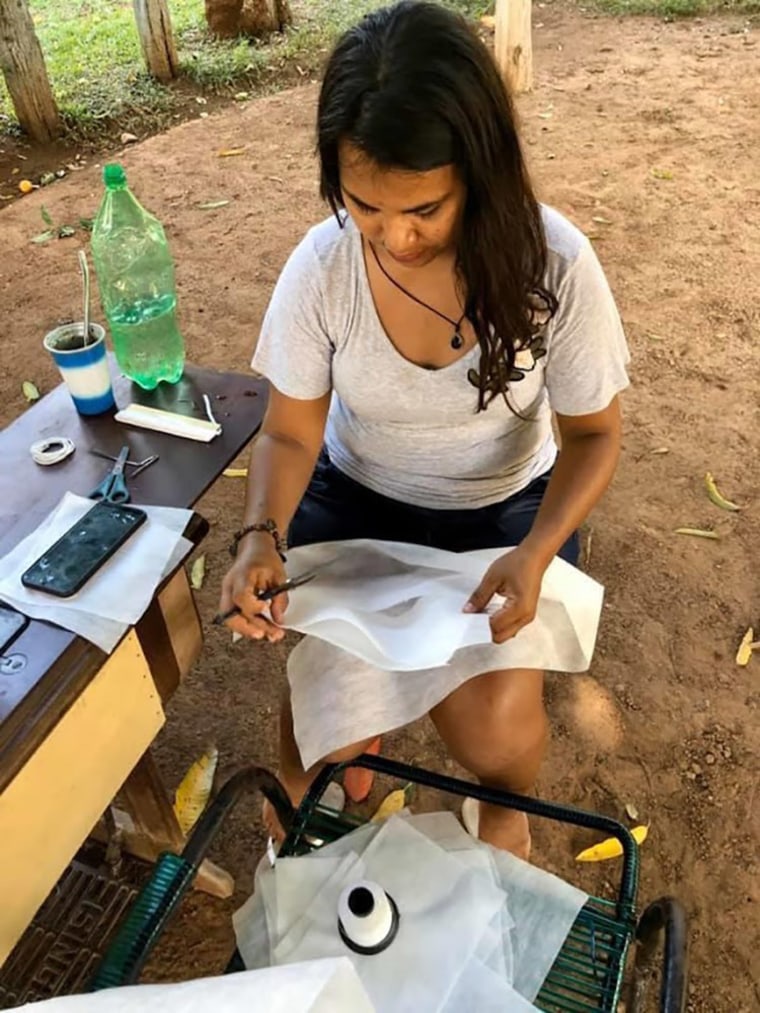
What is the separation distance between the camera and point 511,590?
4.32 ft

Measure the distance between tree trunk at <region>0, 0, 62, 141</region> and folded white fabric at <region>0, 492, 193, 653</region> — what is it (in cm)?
398

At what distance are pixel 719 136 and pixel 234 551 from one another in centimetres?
385

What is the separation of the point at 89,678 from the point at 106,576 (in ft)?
0.50

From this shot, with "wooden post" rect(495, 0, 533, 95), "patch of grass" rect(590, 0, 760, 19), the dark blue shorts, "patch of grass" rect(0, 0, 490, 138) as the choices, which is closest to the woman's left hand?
the dark blue shorts

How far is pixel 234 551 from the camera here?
1434 millimetres

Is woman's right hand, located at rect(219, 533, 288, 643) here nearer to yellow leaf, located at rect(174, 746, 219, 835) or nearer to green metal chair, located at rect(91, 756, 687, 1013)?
green metal chair, located at rect(91, 756, 687, 1013)

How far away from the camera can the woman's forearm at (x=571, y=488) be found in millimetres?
1386

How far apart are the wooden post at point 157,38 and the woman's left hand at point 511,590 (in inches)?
194

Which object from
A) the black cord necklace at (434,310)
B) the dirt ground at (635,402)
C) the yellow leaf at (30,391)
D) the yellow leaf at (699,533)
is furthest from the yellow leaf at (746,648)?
the yellow leaf at (30,391)

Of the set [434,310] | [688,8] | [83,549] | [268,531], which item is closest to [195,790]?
[268,531]

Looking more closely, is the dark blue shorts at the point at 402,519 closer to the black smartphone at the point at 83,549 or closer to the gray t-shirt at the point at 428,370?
the gray t-shirt at the point at 428,370

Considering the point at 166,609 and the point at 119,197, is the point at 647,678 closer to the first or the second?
the point at 166,609

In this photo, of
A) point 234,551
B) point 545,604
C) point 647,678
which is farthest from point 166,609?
point 647,678

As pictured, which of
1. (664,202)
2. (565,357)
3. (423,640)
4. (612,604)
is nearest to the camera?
(423,640)
